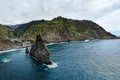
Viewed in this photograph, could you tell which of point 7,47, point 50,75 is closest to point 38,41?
point 50,75

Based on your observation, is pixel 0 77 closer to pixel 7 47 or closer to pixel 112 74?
pixel 112 74

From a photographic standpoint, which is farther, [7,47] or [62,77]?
[7,47]

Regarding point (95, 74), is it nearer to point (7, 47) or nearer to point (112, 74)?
point (112, 74)

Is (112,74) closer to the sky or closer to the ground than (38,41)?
closer to the ground

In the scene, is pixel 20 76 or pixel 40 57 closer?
pixel 20 76

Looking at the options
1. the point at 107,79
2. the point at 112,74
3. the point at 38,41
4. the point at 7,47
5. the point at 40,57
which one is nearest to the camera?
the point at 107,79

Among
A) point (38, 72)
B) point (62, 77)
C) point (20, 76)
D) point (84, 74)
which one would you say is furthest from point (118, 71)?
point (20, 76)

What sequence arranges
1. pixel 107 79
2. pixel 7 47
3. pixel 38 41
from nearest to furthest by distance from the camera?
pixel 107 79
pixel 38 41
pixel 7 47

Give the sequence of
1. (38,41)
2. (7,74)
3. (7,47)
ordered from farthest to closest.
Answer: (7,47), (38,41), (7,74)

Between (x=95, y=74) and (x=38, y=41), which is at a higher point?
Result: (x=38, y=41)
